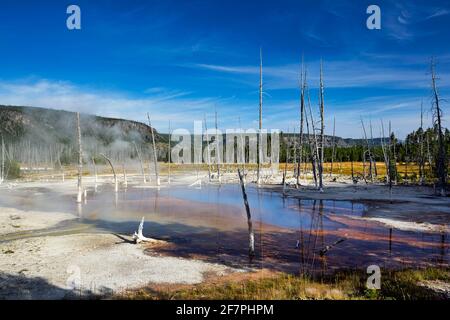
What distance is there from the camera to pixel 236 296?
11.5m

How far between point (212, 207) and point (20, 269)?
66.0 feet

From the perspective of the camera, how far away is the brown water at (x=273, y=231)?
1636 cm

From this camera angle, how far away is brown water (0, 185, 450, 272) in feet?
53.7

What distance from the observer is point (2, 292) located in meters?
12.2

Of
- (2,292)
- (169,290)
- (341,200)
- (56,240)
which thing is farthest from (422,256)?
(341,200)

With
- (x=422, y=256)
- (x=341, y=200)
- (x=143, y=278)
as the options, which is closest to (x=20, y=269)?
(x=143, y=278)

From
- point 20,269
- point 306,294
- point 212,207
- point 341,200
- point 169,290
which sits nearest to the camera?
point 306,294

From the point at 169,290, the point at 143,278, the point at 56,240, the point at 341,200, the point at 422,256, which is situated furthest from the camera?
the point at 341,200

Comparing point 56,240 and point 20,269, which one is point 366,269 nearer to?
point 20,269

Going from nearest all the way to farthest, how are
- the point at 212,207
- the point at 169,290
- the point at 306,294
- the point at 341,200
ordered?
the point at 306,294 < the point at 169,290 < the point at 212,207 < the point at 341,200

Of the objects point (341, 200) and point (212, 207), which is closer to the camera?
point (212, 207)

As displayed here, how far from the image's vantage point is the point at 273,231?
22719 millimetres

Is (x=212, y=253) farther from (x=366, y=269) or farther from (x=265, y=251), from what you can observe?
(x=366, y=269)
